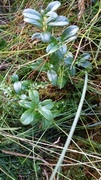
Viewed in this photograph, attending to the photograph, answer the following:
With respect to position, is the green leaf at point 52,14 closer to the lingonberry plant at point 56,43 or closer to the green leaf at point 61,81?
the lingonberry plant at point 56,43

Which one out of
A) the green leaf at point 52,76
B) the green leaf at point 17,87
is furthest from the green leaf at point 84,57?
the green leaf at point 17,87

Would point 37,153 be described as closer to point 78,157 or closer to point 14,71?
point 78,157

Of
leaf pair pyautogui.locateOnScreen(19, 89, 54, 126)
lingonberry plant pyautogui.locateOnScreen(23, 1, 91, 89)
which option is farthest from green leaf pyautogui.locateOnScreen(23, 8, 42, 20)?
leaf pair pyautogui.locateOnScreen(19, 89, 54, 126)

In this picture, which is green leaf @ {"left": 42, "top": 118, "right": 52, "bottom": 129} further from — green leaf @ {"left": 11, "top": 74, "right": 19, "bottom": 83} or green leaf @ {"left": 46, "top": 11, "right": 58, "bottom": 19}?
green leaf @ {"left": 46, "top": 11, "right": 58, "bottom": 19}

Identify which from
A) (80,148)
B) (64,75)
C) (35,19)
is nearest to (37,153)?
(80,148)

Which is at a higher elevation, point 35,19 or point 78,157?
point 35,19

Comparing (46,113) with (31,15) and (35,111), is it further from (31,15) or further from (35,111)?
(31,15)

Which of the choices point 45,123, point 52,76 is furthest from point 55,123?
point 52,76
